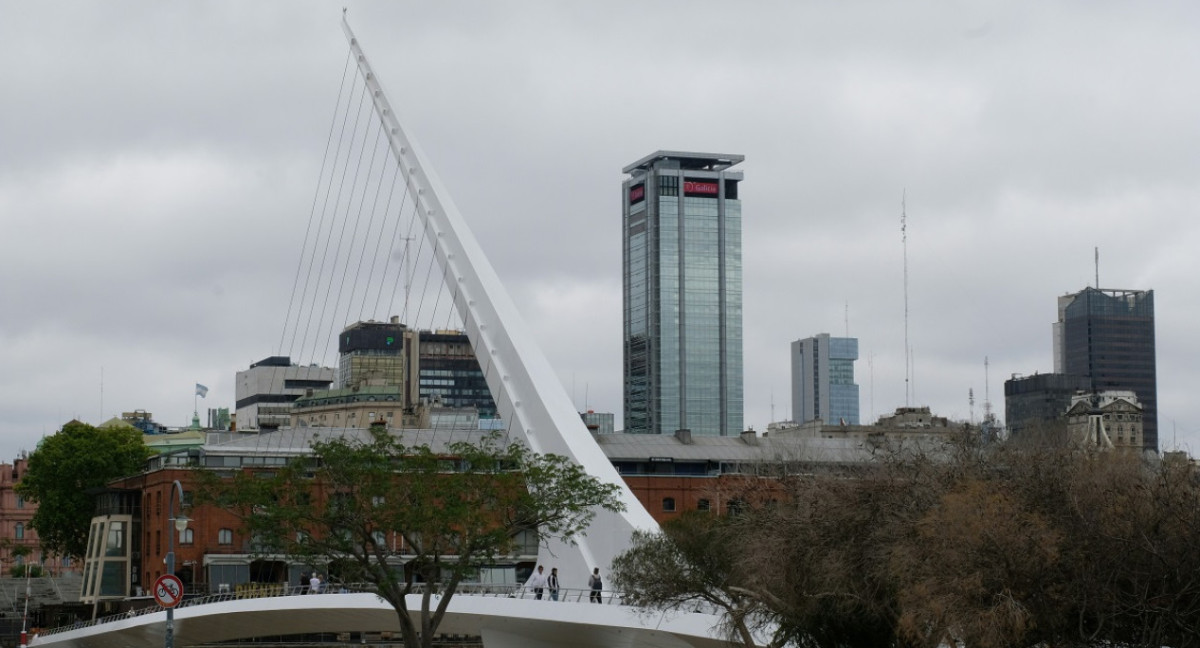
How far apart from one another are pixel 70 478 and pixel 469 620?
5672 cm

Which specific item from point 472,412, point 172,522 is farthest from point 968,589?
point 472,412

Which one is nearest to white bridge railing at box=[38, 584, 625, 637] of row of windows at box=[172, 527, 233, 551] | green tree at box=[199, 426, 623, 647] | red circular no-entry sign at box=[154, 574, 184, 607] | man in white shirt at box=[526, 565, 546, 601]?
man in white shirt at box=[526, 565, 546, 601]

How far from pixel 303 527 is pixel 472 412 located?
103 metres

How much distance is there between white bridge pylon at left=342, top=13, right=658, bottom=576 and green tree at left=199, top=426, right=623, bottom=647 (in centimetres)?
723

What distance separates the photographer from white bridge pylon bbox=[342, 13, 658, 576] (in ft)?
Result: 183

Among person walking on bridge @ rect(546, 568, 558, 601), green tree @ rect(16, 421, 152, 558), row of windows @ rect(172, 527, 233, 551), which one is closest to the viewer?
person walking on bridge @ rect(546, 568, 558, 601)

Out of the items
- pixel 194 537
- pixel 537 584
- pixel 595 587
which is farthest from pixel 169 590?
pixel 194 537

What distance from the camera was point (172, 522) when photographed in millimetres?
37625

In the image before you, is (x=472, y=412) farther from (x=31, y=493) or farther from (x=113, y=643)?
(x=113, y=643)

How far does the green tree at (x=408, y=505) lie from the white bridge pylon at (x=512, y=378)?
7233mm

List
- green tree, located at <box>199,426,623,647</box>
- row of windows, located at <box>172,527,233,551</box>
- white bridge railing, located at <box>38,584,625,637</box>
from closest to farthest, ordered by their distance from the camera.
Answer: green tree, located at <box>199,426,623,647</box> → white bridge railing, located at <box>38,584,625,637</box> → row of windows, located at <box>172,527,233,551</box>

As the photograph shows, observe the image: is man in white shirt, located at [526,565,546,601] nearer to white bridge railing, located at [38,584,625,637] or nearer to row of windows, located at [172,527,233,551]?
white bridge railing, located at [38,584,625,637]

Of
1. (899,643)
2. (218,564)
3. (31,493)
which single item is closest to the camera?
(899,643)

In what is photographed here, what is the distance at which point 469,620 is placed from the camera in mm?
55344
